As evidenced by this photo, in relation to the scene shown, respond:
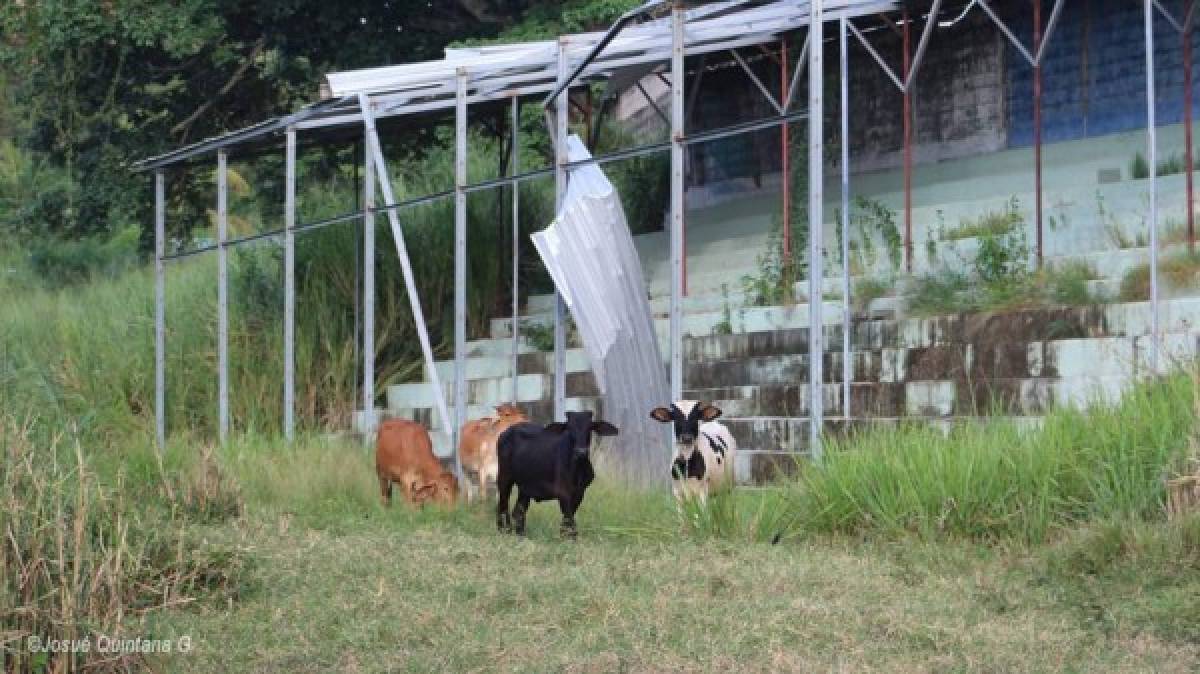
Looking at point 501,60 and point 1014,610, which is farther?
point 501,60

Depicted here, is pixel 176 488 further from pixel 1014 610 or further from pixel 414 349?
pixel 414 349

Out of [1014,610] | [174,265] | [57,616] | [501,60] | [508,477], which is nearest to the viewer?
[57,616]

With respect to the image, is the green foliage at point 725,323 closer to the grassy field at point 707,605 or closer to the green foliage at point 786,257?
the green foliage at point 786,257

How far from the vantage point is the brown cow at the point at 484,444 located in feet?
44.0

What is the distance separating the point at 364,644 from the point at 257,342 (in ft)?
39.8

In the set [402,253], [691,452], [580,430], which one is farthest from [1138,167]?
[580,430]

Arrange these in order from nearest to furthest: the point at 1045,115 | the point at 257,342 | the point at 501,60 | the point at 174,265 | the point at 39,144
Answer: the point at 501,60 → the point at 1045,115 → the point at 257,342 → the point at 39,144 → the point at 174,265

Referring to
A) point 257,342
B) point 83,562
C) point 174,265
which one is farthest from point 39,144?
point 83,562

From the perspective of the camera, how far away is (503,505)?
1165 cm

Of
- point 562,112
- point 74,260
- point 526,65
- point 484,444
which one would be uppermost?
point 526,65

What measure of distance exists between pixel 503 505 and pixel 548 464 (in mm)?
575

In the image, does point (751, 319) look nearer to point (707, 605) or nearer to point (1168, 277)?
point (1168, 277)

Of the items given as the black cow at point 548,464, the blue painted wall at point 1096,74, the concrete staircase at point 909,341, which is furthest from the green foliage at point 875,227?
the black cow at point 548,464

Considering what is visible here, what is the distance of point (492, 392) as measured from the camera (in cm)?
1827
